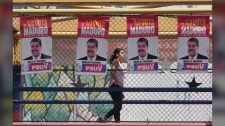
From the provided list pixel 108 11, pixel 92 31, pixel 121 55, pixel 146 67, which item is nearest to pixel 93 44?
pixel 92 31

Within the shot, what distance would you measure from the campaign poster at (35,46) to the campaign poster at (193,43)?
1985 mm

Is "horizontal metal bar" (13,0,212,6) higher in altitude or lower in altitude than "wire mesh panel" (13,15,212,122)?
higher

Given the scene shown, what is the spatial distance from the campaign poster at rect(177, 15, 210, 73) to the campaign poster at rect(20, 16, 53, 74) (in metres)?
1.99

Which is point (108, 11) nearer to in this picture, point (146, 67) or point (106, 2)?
point (106, 2)

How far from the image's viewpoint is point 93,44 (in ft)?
24.5

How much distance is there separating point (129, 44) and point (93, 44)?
1.77 ft

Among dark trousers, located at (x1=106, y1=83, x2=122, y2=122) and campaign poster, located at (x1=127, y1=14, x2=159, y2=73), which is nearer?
campaign poster, located at (x1=127, y1=14, x2=159, y2=73)

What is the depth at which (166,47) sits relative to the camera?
8.54 metres

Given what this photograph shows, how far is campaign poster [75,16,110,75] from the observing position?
24.5ft

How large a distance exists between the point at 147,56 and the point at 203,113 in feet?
6.97

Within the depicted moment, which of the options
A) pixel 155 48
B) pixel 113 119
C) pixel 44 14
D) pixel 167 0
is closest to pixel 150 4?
pixel 167 0

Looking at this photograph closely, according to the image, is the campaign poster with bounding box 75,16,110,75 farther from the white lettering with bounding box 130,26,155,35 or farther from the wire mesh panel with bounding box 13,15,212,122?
the wire mesh panel with bounding box 13,15,212,122

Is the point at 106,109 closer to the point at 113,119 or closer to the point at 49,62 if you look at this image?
the point at 113,119

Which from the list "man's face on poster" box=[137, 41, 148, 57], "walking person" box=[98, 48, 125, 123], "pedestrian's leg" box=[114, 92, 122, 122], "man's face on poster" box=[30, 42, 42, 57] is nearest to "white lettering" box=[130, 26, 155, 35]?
"man's face on poster" box=[137, 41, 148, 57]
